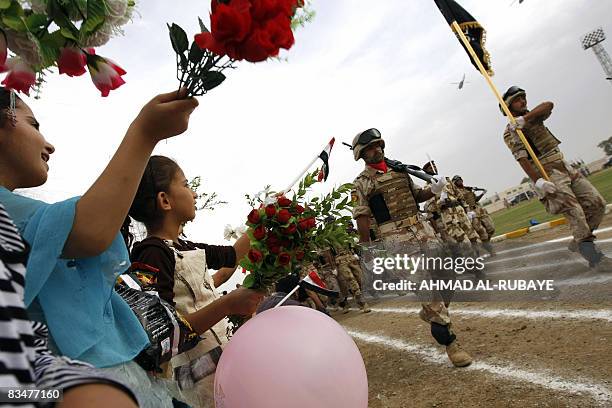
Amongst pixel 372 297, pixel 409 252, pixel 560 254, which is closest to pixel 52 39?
pixel 409 252

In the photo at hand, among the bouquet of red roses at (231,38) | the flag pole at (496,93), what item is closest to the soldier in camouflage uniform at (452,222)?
the flag pole at (496,93)

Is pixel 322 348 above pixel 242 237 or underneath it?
underneath

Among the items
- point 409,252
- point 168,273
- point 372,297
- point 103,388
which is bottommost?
point 372,297

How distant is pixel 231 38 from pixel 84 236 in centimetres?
65

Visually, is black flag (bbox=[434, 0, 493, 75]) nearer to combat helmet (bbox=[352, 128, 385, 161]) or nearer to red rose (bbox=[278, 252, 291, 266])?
combat helmet (bbox=[352, 128, 385, 161])

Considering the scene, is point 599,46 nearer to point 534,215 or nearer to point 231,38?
point 534,215

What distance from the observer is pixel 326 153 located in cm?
312

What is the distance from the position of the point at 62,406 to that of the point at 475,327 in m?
4.99

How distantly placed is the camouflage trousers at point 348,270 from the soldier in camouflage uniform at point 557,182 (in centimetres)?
A: 609

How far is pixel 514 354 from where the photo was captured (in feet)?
11.6

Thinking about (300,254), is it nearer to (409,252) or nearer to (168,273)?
(168,273)

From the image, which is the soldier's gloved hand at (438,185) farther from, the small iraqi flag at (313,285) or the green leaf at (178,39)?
the green leaf at (178,39)

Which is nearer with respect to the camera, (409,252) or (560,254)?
(409,252)

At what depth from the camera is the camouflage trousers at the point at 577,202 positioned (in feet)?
17.1
